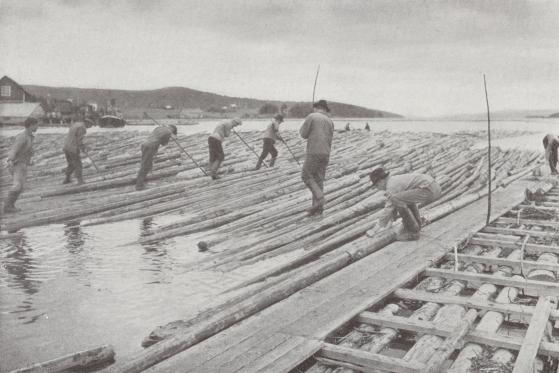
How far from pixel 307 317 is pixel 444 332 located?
96 centimetres

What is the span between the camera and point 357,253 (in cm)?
553

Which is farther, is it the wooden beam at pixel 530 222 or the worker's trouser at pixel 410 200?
the wooden beam at pixel 530 222

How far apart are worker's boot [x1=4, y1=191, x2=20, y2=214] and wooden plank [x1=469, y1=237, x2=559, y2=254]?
25.1 ft

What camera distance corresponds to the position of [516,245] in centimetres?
597

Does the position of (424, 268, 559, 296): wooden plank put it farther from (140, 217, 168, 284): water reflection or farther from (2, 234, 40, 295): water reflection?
(2, 234, 40, 295): water reflection

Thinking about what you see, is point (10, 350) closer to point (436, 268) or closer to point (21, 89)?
point (436, 268)

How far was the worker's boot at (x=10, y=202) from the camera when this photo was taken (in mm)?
9242

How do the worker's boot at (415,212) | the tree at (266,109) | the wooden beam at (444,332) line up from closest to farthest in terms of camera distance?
Answer: the wooden beam at (444,332)
the worker's boot at (415,212)
the tree at (266,109)

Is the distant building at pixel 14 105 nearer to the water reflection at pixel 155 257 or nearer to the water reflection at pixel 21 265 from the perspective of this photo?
the water reflection at pixel 21 265

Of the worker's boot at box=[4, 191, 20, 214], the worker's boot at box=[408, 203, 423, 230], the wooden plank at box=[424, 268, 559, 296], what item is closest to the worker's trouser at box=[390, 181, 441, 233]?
the worker's boot at box=[408, 203, 423, 230]

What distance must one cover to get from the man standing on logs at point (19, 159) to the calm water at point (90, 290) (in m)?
1.82

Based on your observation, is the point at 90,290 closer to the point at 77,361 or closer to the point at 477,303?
the point at 77,361

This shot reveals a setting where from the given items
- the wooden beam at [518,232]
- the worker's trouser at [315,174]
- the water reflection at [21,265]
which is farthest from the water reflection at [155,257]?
the wooden beam at [518,232]

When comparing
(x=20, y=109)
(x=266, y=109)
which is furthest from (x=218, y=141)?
(x=266, y=109)
